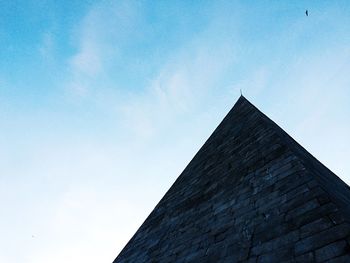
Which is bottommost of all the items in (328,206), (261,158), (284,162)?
(328,206)

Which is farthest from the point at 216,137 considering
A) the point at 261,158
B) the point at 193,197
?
the point at 261,158

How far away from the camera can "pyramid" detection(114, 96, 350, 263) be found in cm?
255

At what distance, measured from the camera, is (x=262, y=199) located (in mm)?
3488

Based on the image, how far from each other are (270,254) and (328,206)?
693 mm

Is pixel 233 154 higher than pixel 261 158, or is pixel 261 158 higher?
pixel 233 154

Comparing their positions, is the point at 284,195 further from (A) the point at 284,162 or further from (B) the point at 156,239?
(B) the point at 156,239

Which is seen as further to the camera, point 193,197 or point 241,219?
point 193,197

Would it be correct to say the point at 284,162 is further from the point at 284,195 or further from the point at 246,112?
the point at 246,112

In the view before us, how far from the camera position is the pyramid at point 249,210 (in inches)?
100

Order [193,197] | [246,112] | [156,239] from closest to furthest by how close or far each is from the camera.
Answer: [156,239] → [193,197] → [246,112]

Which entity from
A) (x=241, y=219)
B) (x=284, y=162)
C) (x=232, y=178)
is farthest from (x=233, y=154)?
(x=241, y=219)

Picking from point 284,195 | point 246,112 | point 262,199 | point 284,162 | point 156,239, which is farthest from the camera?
point 246,112

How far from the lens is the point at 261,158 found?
4.35m

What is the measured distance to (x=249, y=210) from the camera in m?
3.49
